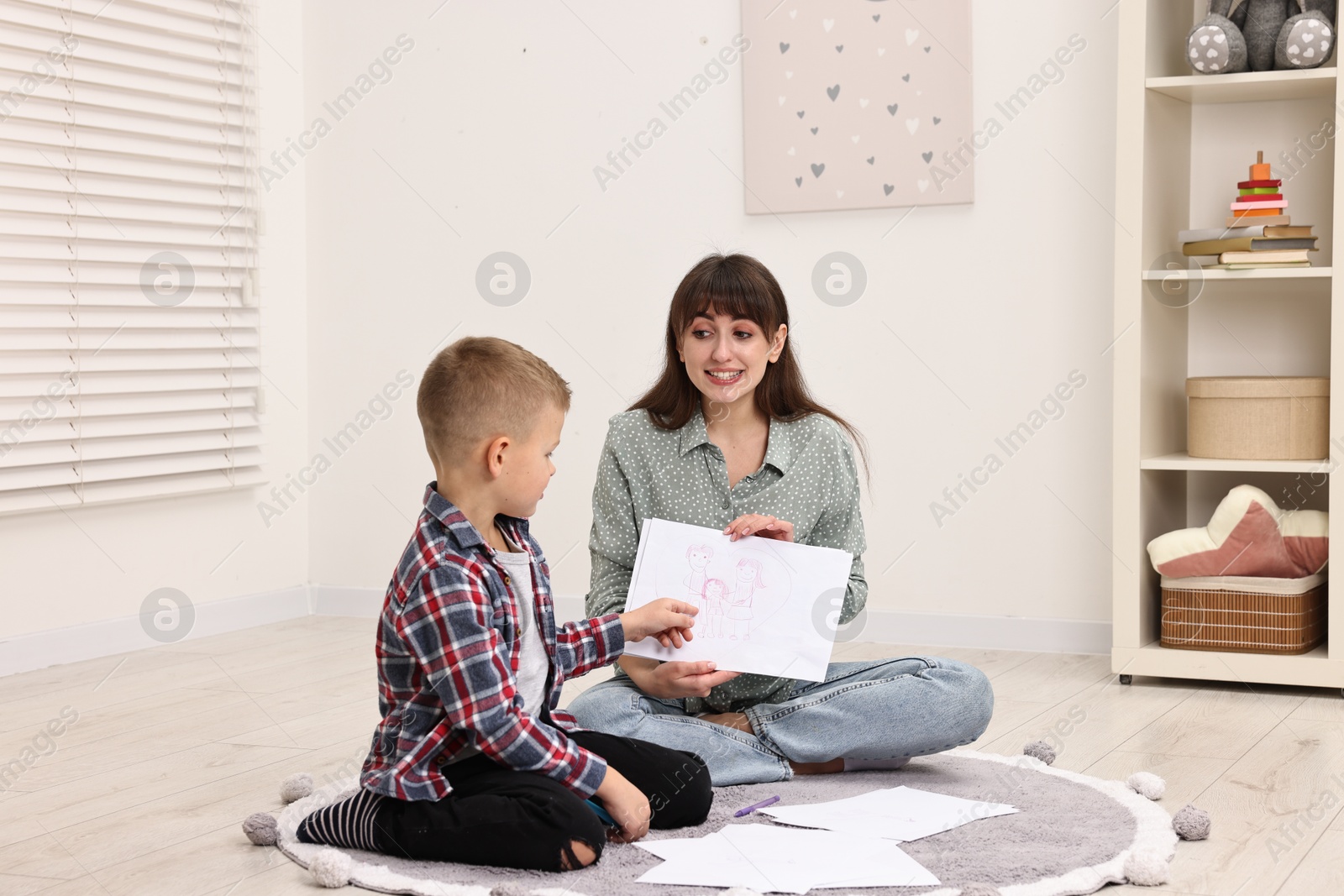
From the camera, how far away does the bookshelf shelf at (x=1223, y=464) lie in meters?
2.50

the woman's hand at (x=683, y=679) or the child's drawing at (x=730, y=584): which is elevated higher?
the child's drawing at (x=730, y=584)

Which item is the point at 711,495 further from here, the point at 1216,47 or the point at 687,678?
the point at 1216,47

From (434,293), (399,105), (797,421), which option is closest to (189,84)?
(399,105)

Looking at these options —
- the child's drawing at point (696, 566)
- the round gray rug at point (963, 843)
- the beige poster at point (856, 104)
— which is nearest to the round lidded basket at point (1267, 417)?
the beige poster at point (856, 104)

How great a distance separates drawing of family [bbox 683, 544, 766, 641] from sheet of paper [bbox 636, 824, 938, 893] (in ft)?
0.83

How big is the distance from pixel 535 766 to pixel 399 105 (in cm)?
238

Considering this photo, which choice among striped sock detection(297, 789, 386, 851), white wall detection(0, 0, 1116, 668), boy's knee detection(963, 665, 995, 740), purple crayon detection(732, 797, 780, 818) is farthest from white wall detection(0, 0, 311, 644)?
boy's knee detection(963, 665, 995, 740)

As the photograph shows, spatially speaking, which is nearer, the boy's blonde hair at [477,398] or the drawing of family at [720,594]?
the boy's blonde hair at [477,398]

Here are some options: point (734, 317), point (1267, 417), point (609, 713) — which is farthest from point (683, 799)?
point (1267, 417)

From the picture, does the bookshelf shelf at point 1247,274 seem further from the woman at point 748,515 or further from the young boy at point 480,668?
the young boy at point 480,668

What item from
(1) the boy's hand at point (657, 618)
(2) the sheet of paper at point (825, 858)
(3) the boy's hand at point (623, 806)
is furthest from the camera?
(1) the boy's hand at point (657, 618)

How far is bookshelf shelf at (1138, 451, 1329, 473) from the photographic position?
2498mm

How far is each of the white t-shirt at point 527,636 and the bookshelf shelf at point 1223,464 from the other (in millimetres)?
1444

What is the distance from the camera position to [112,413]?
9.87 ft
